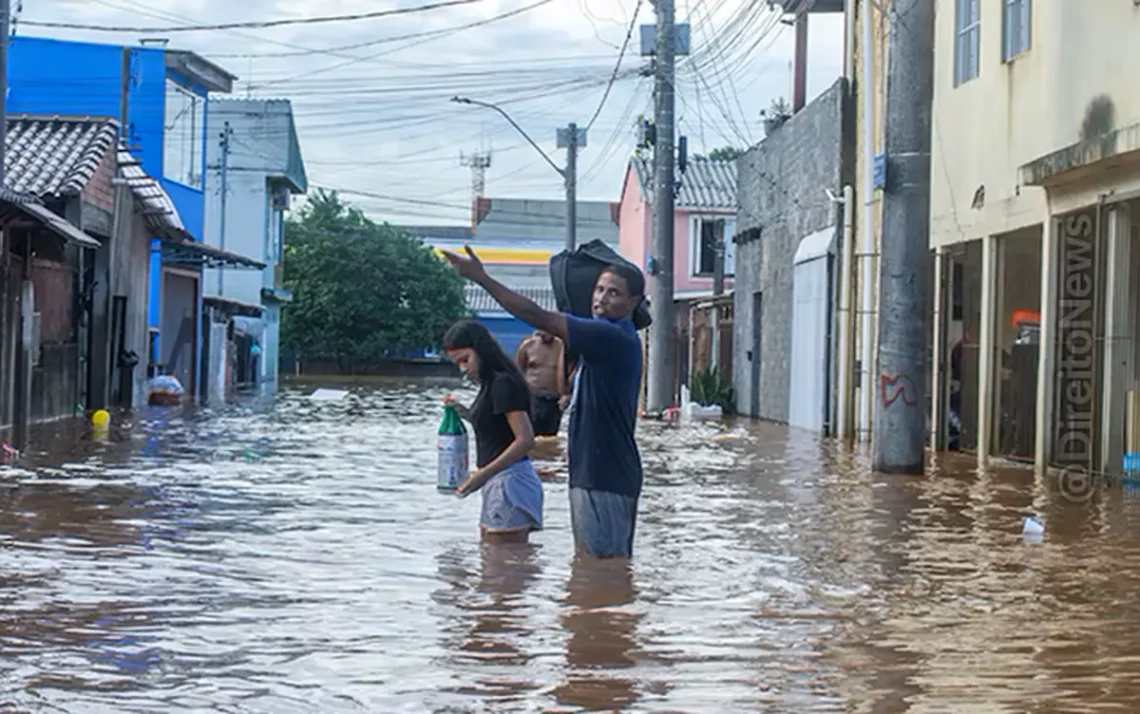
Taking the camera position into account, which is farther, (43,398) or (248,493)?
(43,398)

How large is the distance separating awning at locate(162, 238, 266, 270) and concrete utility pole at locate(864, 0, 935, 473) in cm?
2116

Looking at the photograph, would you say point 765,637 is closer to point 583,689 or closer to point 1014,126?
point 583,689

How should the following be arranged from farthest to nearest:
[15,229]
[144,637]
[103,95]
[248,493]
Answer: [103,95], [15,229], [248,493], [144,637]

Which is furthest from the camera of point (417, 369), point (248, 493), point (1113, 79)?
point (417, 369)

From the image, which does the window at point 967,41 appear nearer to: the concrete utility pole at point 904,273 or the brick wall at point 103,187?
the concrete utility pole at point 904,273

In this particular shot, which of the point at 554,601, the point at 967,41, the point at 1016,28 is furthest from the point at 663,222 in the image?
the point at 554,601

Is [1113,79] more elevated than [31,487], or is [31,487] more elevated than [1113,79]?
[1113,79]

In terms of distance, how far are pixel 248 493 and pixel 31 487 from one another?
6.23 ft

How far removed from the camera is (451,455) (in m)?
12.6

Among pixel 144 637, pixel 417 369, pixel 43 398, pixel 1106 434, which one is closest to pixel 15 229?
pixel 43 398

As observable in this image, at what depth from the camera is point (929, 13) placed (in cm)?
1795

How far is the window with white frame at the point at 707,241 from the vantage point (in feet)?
187

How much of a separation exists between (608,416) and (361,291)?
61.5 metres

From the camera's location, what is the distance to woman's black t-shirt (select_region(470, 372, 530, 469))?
10.3m
